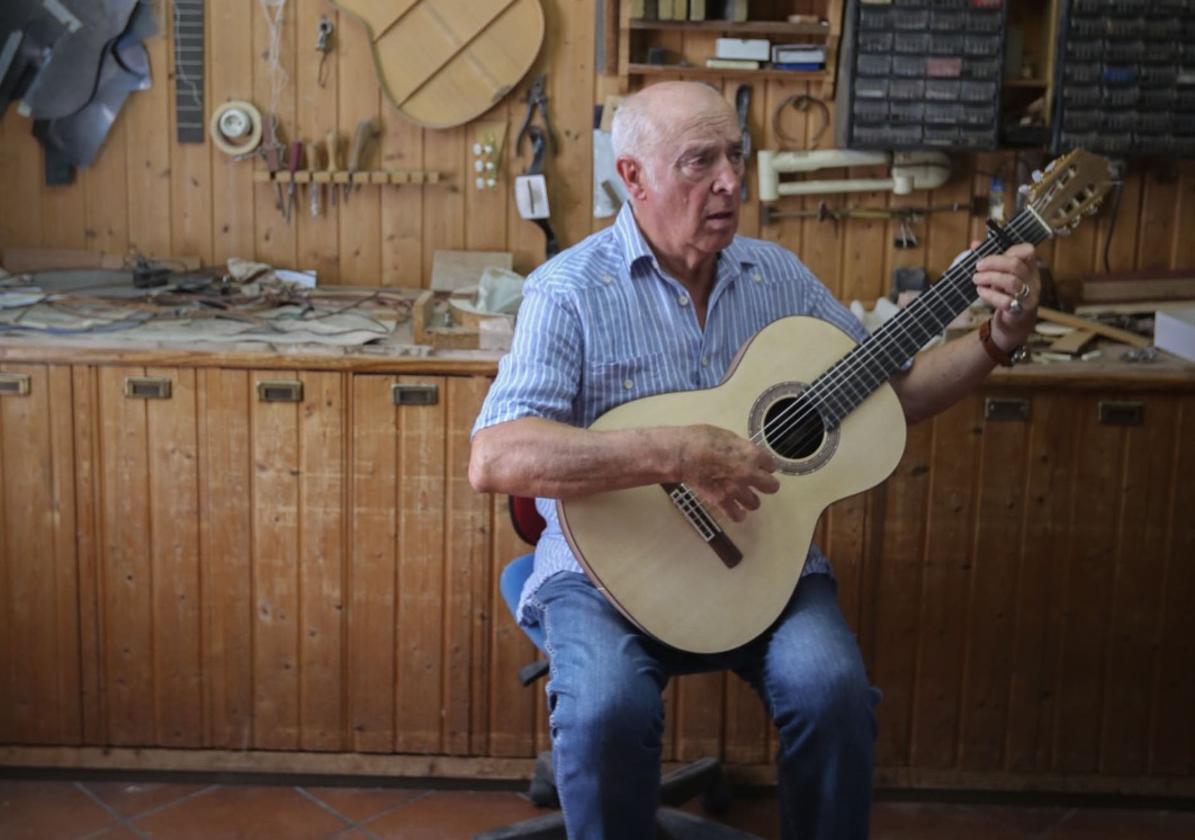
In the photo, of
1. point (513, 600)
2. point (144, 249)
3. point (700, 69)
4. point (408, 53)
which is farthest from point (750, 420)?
point (144, 249)

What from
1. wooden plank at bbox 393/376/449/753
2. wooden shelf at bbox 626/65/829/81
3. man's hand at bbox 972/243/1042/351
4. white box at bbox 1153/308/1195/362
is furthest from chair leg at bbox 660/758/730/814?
wooden shelf at bbox 626/65/829/81

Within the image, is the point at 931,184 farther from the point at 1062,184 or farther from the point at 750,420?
the point at 750,420

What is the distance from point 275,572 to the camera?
2.85 m

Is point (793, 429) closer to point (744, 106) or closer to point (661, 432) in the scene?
point (661, 432)

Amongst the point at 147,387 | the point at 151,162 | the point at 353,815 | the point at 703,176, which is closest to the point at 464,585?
the point at 353,815

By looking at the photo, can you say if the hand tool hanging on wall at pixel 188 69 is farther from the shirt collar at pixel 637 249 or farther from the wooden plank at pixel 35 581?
the shirt collar at pixel 637 249

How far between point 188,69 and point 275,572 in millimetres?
1303

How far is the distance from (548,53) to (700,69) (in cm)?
38

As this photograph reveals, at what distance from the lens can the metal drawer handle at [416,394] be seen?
2.79m

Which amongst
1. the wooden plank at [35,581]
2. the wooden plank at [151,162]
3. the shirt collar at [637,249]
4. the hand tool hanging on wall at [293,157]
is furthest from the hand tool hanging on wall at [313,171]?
the shirt collar at [637,249]

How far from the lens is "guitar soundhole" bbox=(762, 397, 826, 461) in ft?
7.01

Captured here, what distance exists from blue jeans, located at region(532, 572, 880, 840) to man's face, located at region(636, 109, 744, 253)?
61cm

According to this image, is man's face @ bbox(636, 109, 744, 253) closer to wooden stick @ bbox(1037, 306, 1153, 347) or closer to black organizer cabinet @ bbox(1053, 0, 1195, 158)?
wooden stick @ bbox(1037, 306, 1153, 347)

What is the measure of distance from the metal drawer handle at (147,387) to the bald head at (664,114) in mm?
1110
